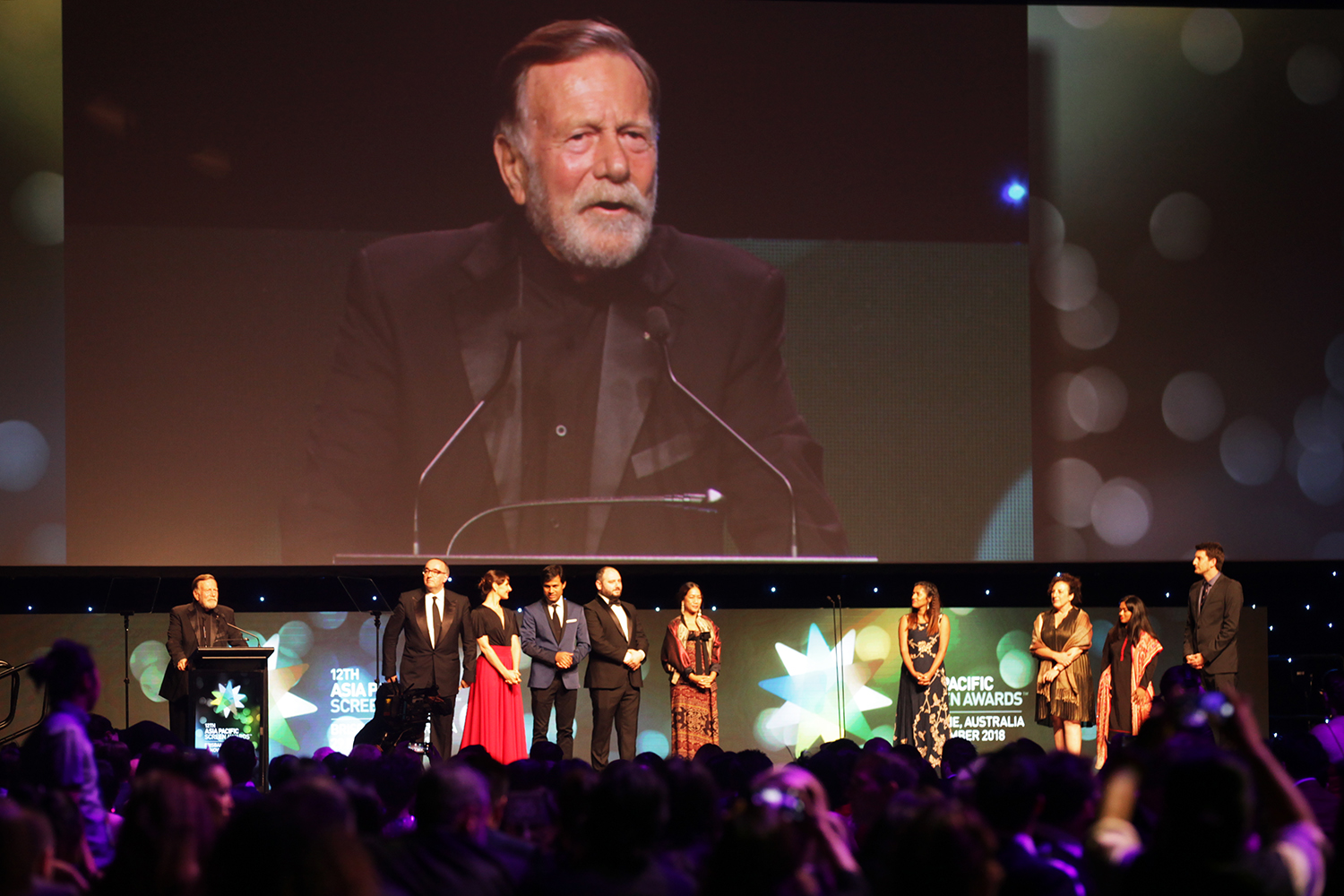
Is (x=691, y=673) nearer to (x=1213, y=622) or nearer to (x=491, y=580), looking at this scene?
(x=491, y=580)

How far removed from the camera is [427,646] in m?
7.43

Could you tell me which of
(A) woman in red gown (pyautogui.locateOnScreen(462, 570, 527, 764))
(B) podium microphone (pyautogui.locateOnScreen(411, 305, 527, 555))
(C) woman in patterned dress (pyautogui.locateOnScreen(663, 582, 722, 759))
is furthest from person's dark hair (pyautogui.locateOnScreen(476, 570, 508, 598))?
(C) woman in patterned dress (pyautogui.locateOnScreen(663, 582, 722, 759))

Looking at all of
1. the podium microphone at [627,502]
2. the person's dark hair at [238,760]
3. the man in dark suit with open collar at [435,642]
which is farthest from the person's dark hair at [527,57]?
the person's dark hair at [238,760]

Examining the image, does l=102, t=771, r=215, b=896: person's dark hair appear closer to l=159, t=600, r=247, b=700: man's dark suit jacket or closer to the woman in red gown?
the woman in red gown

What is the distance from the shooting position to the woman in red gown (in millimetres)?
7562

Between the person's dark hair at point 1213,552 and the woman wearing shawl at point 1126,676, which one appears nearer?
the person's dark hair at point 1213,552

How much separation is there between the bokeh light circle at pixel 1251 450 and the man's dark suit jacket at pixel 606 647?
13.2ft

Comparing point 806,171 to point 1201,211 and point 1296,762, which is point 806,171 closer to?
point 1201,211

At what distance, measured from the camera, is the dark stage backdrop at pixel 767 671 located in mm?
8500

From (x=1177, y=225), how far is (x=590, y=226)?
3845 millimetres

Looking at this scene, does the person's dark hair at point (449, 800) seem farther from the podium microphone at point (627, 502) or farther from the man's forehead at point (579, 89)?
the man's forehead at point (579, 89)

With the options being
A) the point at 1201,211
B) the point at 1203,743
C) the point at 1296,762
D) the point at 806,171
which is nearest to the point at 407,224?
the point at 806,171

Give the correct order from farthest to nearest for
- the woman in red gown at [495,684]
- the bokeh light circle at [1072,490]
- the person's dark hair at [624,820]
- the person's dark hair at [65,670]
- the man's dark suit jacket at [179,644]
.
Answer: the bokeh light circle at [1072,490] → the woman in red gown at [495,684] → the man's dark suit jacket at [179,644] → the person's dark hair at [65,670] → the person's dark hair at [624,820]

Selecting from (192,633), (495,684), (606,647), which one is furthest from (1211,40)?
(192,633)
